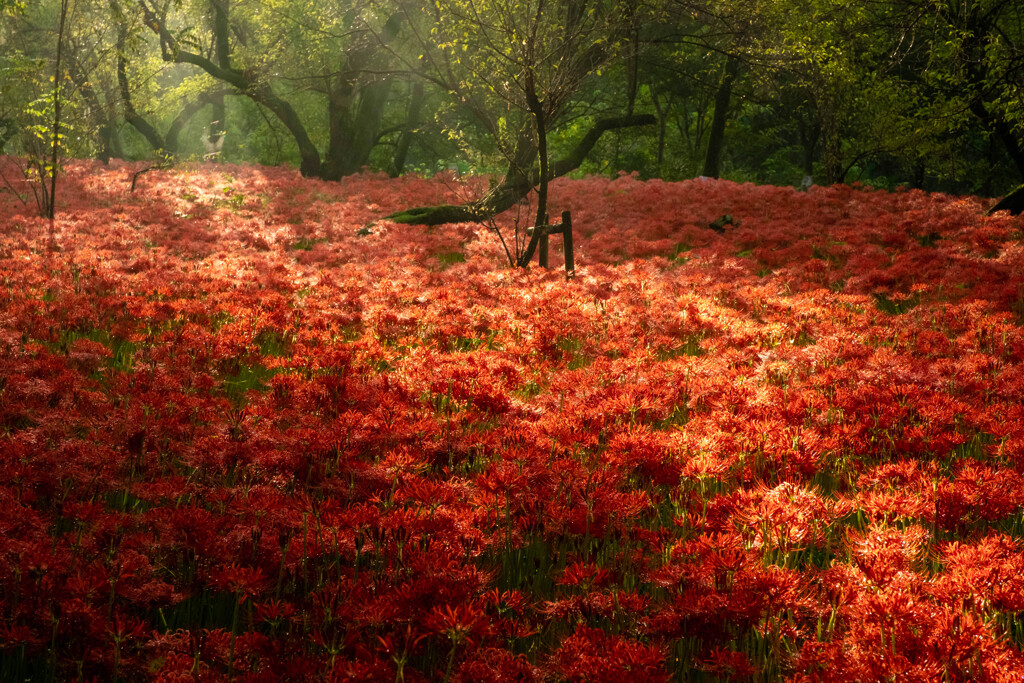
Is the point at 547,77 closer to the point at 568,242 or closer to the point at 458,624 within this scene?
the point at 568,242

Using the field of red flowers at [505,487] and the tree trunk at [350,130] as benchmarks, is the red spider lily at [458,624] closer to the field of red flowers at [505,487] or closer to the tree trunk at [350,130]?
the field of red flowers at [505,487]

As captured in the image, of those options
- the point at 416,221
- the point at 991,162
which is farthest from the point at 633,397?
the point at 991,162

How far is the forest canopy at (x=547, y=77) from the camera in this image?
1327 cm

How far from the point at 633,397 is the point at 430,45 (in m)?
18.5

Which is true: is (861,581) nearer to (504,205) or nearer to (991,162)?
(504,205)

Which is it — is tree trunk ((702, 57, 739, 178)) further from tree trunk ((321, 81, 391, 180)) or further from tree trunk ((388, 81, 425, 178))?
tree trunk ((321, 81, 391, 180))

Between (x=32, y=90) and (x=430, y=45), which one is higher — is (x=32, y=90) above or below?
below

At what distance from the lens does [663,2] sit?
17.2 m

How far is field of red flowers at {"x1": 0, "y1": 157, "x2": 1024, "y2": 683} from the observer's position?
8.28ft

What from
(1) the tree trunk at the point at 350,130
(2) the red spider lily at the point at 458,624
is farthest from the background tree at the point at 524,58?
(1) the tree trunk at the point at 350,130

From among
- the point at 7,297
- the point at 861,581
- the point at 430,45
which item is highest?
the point at 430,45

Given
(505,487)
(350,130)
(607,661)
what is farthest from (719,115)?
(607,661)

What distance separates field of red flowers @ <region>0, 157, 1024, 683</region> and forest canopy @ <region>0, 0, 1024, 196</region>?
567 centimetres

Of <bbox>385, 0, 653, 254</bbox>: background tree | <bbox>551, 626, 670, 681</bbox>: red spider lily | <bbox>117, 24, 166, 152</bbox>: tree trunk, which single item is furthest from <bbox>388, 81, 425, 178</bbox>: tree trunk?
<bbox>551, 626, 670, 681</bbox>: red spider lily
